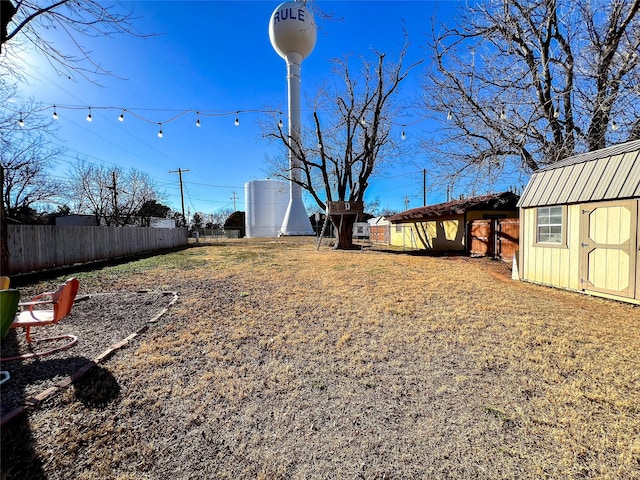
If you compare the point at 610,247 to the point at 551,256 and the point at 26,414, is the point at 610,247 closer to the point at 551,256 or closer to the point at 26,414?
the point at 551,256

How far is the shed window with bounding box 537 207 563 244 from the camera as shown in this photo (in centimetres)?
628

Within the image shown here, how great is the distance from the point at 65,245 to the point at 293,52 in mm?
28672

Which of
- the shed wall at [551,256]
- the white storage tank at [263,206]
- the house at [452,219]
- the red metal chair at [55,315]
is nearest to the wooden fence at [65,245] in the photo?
the red metal chair at [55,315]

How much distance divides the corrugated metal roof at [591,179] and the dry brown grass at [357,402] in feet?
7.46

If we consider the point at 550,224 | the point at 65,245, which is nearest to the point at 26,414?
the point at 550,224

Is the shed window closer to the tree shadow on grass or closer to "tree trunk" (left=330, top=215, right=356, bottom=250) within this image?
the tree shadow on grass

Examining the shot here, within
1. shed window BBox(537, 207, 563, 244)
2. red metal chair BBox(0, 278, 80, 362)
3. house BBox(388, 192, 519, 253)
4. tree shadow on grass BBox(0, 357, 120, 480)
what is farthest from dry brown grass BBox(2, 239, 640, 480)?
house BBox(388, 192, 519, 253)

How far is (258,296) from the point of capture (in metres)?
5.59

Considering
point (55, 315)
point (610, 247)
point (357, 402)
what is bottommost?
point (357, 402)

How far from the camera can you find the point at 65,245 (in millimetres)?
9852

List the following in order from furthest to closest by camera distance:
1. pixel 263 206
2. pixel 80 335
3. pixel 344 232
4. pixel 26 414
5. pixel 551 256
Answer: pixel 263 206, pixel 344 232, pixel 551 256, pixel 80 335, pixel 26 414

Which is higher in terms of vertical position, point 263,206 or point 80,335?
point 263,206

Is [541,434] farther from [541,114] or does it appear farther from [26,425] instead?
[541,114]

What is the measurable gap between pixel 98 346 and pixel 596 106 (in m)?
11.5
